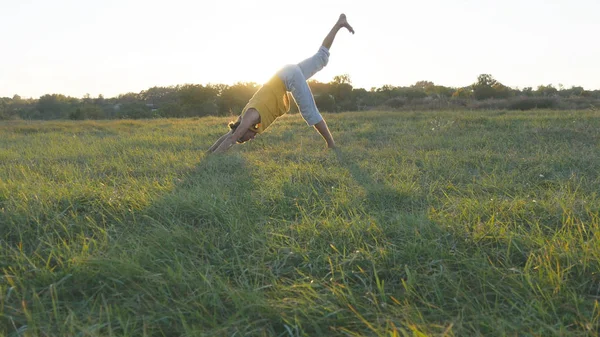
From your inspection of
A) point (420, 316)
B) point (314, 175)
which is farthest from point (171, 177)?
point (420, 316)

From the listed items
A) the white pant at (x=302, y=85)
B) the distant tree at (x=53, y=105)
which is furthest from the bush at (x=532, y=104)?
the distant tree at (x=53, y=105)

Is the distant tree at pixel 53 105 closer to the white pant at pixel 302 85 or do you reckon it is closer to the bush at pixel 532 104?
the bush at pixel 532 104

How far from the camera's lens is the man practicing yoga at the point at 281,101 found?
434cm

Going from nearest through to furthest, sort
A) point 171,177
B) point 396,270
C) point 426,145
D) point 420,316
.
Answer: point 420,316 → point 396,270 → point 171,177 → point 426,145

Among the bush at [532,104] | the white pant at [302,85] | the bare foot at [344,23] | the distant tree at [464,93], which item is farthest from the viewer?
the distant tree at [464,93]

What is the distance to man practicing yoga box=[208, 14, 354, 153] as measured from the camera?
171 inches

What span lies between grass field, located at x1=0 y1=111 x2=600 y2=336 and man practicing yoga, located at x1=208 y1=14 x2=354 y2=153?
4.09ft

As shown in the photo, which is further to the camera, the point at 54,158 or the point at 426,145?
the point at 426,145

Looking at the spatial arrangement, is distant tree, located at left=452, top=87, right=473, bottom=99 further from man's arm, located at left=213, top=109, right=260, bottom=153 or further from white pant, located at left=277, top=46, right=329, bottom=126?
man's arm, located at left=213, top=109, right=260, bottom=153

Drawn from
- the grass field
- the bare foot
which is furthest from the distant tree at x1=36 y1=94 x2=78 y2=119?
the grass field

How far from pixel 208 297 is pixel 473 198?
1571 mm

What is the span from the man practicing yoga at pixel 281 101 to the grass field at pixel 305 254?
125 centimetres

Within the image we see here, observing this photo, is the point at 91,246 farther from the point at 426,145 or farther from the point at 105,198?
the point at 426,145

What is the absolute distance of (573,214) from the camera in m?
1.85
